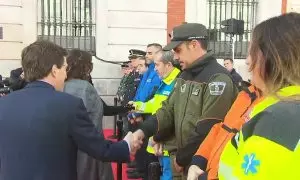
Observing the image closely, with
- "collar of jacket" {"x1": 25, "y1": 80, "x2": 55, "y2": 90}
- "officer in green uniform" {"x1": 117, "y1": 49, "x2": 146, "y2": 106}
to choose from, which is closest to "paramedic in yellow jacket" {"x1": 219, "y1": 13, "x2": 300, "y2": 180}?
"collar of jacket" {"x1": 25, "y1": 80, "x2": 55, "y2": 90}

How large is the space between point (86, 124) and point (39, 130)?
0.92 ft

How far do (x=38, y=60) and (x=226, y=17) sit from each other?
11.7 m

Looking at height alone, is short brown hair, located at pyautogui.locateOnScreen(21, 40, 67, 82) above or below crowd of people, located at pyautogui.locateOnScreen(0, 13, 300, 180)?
above

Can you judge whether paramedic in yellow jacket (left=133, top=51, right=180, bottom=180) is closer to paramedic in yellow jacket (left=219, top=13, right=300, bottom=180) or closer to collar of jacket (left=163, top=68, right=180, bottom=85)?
collar of jacket (left=163, top=68, right=180, bottom=85)

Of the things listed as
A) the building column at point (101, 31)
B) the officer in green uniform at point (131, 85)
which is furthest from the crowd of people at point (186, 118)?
the building column at point (101, 31)

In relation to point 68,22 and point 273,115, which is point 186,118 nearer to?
point 273,115

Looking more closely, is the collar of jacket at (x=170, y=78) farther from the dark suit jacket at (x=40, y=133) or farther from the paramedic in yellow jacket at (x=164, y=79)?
the dark suit jacket at (x=40, y=133)

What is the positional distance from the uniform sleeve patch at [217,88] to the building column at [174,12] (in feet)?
32.6

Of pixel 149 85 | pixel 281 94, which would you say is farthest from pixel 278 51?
pixel 149 85

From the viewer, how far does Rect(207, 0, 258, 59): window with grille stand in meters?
13.7

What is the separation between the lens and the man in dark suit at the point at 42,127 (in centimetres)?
264

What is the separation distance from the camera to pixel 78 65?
4.55 meters

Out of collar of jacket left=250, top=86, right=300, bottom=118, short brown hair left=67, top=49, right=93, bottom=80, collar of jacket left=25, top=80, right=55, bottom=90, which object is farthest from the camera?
short brown hair left=67, top=49, right=93, bottom=80

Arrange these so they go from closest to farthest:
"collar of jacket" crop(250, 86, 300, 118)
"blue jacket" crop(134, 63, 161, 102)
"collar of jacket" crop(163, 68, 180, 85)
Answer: "collar of jacket" crop(250, 86, 300, 118)
"collar of jacket" crop(163, 68, 180, 85)
"blue jacket" crop(134, 63, 161, 102)
